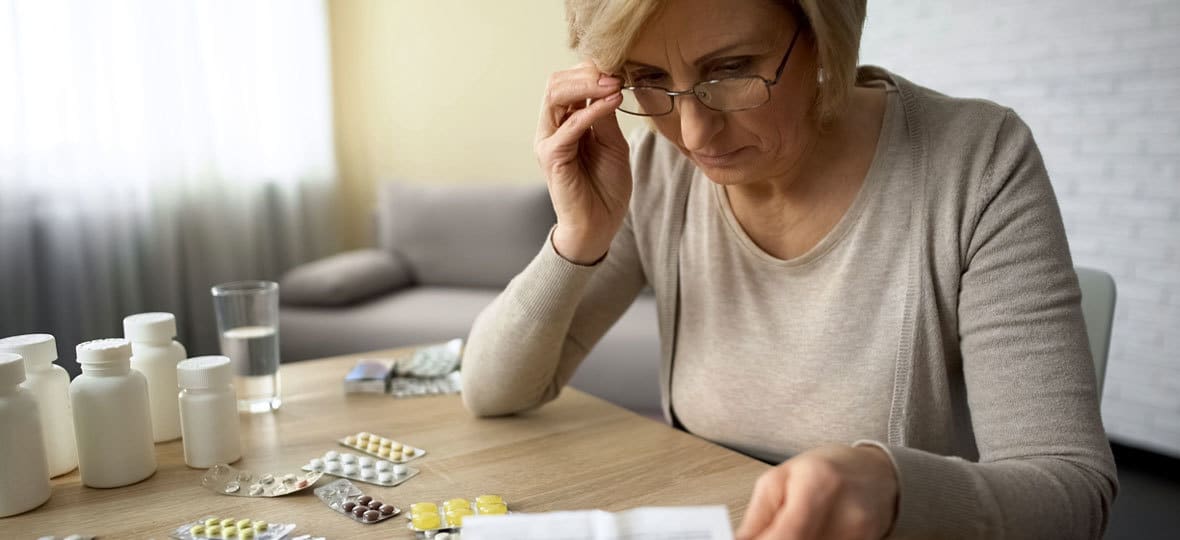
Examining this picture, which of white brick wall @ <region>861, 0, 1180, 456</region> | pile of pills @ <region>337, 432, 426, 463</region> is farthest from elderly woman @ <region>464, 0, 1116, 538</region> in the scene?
white brick wall @ <region>861, 0, 1180, 456</region>

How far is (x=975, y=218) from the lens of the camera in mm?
1002

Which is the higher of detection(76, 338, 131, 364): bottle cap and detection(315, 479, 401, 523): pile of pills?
detection(76, 338, 131, 364): bottle cap

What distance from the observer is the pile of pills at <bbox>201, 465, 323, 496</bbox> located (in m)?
0.91

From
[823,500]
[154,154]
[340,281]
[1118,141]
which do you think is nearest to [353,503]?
[823,500]

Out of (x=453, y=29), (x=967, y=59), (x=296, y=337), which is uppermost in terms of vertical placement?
(x=453, y=29)

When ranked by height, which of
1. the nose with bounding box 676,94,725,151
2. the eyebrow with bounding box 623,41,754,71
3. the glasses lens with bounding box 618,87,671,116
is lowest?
the nose with bounding box 676,94,725,151

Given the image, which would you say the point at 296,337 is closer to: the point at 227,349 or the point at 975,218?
the point at 227,349

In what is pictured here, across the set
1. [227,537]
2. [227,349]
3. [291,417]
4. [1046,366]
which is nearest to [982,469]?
[1046,366]

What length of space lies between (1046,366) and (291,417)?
3.01ft

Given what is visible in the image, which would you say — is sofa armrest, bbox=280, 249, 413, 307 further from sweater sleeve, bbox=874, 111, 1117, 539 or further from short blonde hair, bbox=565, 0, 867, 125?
sweater sleeve, bbox=874, 111, 1117, 539

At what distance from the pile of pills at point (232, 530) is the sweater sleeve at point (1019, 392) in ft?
1.84

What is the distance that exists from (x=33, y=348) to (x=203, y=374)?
0.56 feet

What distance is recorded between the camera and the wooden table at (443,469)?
0.86 meters

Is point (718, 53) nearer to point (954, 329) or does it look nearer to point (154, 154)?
point (954, 329)
